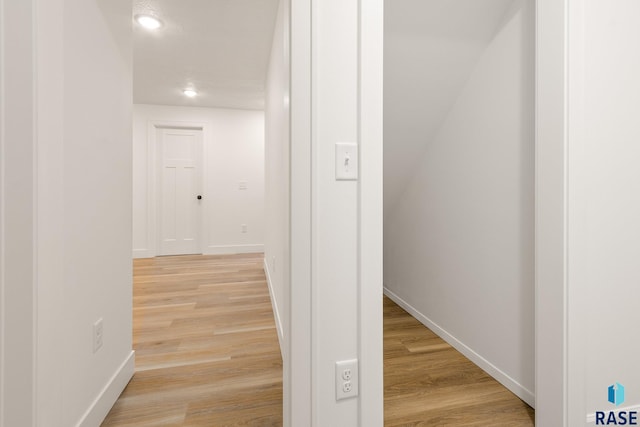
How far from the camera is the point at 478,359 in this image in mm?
1752

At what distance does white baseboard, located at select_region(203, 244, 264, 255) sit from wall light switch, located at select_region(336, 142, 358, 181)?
4.31 meters

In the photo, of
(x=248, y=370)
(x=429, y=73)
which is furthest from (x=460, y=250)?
(x=248, y=370)

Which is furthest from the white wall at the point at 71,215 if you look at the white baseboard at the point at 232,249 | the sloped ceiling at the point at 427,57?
the white baseboard at the point at 232,249

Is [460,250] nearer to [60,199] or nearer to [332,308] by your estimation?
[332,308]

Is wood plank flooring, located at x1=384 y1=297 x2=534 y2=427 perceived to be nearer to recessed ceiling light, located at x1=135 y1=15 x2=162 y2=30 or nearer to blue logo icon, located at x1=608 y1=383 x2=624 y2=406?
blue logo icon, located at x1=608 y1=383 x2=624 y2=406

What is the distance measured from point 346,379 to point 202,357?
48.6 inches

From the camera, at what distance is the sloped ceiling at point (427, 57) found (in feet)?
5.15

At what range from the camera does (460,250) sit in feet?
6.35

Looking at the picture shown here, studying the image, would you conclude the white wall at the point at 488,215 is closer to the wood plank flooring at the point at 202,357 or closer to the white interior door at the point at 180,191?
the wood plank flooring at the point at 202,357

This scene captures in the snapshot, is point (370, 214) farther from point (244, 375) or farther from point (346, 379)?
point (244, 375)

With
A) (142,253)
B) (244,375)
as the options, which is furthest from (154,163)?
(244,375)

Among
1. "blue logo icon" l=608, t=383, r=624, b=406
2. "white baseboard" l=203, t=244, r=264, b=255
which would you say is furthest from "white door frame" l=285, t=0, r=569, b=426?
"white baseboard" l=203, t=244, r=264, b=255

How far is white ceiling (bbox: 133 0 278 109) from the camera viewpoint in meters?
2.16

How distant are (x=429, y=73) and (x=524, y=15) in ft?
1.67
